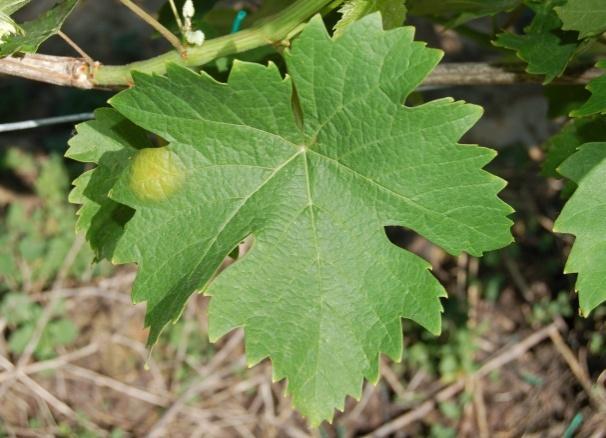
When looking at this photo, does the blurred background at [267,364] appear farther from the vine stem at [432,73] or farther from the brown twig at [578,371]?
the vine stem at [432,73]

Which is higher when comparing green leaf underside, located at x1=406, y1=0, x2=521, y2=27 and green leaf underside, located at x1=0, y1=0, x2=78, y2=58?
green leaf underside, located at x1=0, y1=0, x2=78, y2=58

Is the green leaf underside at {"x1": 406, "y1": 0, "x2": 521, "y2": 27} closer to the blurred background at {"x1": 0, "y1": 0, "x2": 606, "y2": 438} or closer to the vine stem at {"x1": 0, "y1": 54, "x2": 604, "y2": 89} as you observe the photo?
the vine stem at {"x1": 0, "y1": 54, "x2": 604, "y2": 89}

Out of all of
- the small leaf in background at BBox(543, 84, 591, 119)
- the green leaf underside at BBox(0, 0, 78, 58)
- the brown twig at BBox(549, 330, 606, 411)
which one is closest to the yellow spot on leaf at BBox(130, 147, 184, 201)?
the green leaf underside at BBox(0, 0, 78, 58)

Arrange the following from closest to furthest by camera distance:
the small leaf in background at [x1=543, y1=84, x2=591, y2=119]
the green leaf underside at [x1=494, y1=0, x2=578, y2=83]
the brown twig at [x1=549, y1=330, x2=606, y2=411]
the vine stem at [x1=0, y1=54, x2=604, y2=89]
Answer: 1. the vine stem at [x1=0, y1=54, x2=604, y2=89]
2. the green leaf underside at [x1=494, y1=0, x2=578, y2=83]
3. the small leaf in background at [x1=543, y1=84, x2=591, y2=119]
4. the brown twig at [x1=549, y1=330, x2=606, y2=411]

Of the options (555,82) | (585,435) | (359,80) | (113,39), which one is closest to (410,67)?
(359,80)

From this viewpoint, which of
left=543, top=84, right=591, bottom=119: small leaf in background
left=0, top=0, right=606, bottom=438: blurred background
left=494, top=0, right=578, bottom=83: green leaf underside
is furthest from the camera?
left=0, top=0, right=606, bottom=438: blurred background

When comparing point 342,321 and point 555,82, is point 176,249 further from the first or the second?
point 555,82
